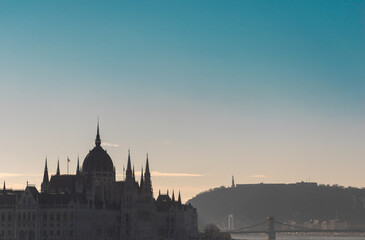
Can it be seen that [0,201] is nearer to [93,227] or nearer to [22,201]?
[22,201]

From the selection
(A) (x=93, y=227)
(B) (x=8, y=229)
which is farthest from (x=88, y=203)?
(B) (x=8, y=229)

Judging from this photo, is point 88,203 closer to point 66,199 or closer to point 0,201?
point 66,199

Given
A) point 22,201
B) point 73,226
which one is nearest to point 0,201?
point 22,201

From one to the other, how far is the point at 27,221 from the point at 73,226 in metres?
10.7

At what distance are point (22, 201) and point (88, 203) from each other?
16.1m

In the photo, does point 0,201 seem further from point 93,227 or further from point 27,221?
point 93,227

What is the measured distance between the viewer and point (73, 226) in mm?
188125

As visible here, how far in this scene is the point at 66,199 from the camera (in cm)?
18925

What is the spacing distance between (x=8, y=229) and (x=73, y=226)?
605 inches

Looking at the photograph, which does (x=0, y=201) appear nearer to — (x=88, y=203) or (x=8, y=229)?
(x=8, y=229)

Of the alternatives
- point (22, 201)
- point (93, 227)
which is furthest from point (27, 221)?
point (93, 227)

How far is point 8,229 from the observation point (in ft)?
623

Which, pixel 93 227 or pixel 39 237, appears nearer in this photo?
pixel 39 237

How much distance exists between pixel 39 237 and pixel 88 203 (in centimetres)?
1572
